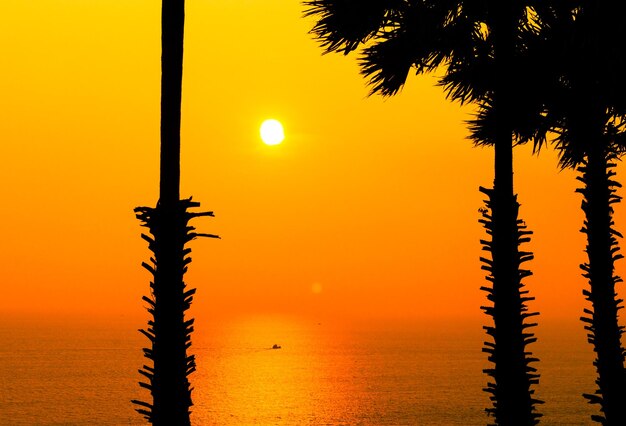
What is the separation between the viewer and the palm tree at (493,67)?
13.7m

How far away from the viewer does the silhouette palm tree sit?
1452 centimetres

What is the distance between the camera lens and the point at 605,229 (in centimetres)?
1620

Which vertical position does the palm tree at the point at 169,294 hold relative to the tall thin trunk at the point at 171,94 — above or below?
below

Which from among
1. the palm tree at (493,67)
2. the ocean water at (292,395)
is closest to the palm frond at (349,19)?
the palm tree at (493,67)

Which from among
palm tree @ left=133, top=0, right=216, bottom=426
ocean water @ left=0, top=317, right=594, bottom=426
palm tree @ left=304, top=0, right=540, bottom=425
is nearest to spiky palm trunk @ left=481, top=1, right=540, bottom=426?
palm tree @ left=304, top=0, right=540, bottom=425

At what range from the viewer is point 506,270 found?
13781 millimetres

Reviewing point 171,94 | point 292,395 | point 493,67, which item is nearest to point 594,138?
point 493,67

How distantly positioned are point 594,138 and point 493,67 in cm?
276

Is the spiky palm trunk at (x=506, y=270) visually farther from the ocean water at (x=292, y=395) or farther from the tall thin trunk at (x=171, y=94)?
the ocean water at (x=292, y=395)

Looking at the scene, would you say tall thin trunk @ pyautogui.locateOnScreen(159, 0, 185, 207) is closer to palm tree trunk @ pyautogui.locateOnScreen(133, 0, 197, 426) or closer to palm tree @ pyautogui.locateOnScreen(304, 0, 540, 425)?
palm tree trunk @ pyautogui.locateOnScreen(133, 0, 197, 426)

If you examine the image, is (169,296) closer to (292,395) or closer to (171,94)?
(171,94)

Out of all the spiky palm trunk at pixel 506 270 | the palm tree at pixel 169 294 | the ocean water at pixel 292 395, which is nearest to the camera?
the palm tree at pixel 169 294

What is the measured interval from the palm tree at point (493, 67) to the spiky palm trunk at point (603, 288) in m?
2.25

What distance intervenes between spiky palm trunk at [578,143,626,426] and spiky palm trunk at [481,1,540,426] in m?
2.55
